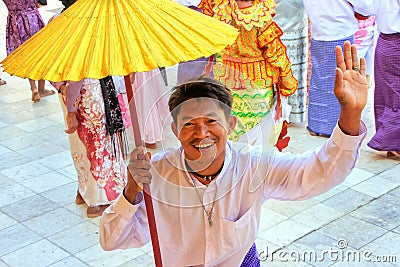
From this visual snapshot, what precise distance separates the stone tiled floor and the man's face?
1.74m

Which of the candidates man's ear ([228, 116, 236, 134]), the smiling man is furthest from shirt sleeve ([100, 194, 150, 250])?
man's ear ([228, 116, 236, 134])

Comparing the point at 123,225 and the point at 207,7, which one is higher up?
the point at 207,7

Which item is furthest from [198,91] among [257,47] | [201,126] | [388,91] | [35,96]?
[35,96]

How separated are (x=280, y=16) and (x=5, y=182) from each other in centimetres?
253

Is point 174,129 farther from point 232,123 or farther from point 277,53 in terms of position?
point 277,53

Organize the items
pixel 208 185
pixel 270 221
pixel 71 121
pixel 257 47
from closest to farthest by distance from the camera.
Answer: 1. pixel 208 185
2. pixel 257 47
3. pixel 71 121
4. pixel 270 221

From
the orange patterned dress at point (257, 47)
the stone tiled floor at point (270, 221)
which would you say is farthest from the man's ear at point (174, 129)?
the stone tiled floor at point (270, 221)

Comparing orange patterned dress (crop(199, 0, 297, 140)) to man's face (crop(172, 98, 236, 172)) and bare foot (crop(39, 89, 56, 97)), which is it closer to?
man's face (crop(172, 98, 236, 172))

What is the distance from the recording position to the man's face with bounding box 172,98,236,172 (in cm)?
217

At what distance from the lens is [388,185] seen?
4.65 m

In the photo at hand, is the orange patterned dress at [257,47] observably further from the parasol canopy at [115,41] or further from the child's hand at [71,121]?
the parasol canopy at [115,41]

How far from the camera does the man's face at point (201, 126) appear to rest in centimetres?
217

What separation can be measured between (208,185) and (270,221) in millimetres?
2070

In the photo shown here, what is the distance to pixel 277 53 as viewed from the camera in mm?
3965
